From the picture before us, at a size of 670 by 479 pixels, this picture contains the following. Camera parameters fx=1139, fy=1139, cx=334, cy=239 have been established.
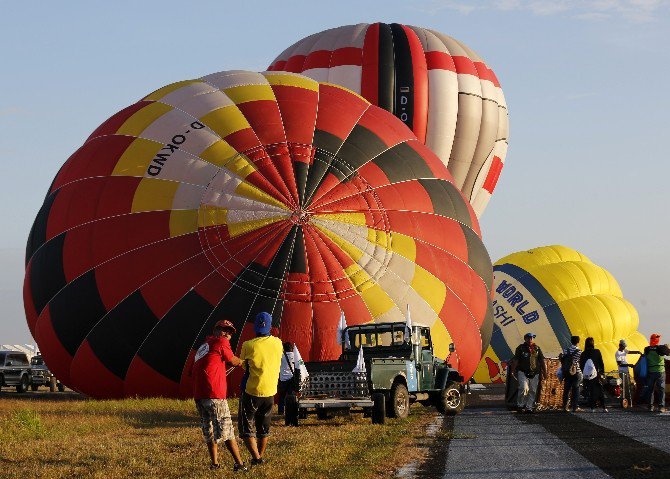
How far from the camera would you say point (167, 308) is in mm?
23234

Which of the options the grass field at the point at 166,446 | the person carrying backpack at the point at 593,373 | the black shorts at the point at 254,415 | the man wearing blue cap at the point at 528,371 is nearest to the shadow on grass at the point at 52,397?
the grass field at the point at 166,446

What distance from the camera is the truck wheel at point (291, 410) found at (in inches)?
739

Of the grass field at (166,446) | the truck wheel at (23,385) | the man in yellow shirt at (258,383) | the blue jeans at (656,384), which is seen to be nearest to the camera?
the grass field at (166,446)

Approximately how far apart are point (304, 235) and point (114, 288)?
13.4 feet

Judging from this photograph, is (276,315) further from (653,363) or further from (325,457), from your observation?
(325,457)

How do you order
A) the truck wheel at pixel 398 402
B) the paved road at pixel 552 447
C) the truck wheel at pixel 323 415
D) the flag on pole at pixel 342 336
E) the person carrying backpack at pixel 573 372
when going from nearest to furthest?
the paved road at pixel 552 447 < the truck wheel at pixel 398 402 < the truck wheel at pixel 323 415 < the flag on pole at pixel 342 336 < the person carrying backpack at pixel 573 372

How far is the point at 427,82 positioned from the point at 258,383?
80.4 feet

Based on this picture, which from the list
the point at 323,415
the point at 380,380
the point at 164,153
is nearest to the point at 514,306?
the point at 164,153

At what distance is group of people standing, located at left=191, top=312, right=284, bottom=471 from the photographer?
11.9 meters

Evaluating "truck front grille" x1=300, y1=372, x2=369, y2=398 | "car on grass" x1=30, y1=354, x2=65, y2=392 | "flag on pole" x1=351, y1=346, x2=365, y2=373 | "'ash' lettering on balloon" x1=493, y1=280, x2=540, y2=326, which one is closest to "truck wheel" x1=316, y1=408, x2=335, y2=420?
"truck front grille" x1=300, y1=372, x2=369, y2=398

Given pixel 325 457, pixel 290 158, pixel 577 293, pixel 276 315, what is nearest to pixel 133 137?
pixel 290 158

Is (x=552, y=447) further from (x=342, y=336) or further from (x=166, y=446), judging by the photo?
(x=342, y=336)

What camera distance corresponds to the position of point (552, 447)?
14.4m

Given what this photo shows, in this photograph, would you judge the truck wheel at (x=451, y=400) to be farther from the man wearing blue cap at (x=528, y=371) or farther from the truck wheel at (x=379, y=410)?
the truck wheel at (x=379, y=410)
